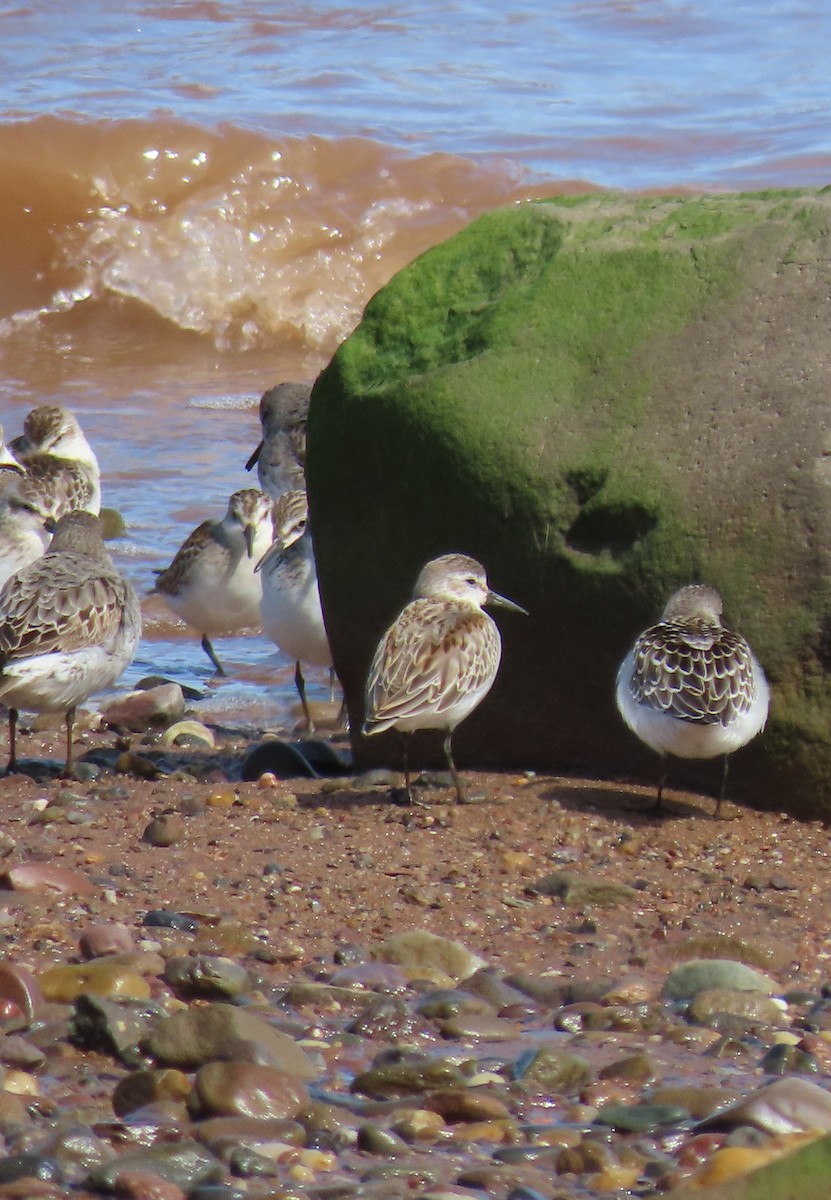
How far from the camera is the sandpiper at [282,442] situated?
1132cm

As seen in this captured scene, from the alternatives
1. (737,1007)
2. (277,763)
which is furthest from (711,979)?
(277,763)

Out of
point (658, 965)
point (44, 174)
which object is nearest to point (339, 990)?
point (658, 965)

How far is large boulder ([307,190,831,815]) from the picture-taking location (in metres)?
6.25

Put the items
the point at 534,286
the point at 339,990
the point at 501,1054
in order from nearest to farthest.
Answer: the point at 501,1054
the point at 339,990
the point at 534,286

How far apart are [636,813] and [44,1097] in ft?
9.65

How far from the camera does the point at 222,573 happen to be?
9.59m

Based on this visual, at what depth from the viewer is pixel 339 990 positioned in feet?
15.1

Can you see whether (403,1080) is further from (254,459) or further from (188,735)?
(254,459)

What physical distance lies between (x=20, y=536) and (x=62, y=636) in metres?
2.65

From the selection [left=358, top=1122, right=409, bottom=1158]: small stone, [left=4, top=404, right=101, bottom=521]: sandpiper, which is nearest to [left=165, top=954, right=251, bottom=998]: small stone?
[left=358, top=1122, right=409, bottom=1158]: small stone

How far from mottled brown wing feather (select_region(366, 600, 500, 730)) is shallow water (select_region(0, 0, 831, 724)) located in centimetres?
618

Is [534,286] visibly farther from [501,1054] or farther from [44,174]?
[44,174]

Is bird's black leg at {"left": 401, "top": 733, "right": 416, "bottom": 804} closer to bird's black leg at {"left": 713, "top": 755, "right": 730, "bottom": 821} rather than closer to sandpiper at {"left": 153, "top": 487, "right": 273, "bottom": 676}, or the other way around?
bird's black leg at {"left": 713, "top": 755, "right": 730, "bottom": 821}

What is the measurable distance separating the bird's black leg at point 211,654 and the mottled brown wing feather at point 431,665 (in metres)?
3.15
